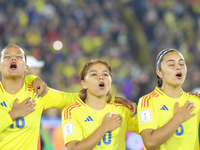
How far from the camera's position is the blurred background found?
8695 millimetres

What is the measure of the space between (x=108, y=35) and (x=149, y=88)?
233 cm

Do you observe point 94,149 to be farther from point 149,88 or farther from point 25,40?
point 25,40

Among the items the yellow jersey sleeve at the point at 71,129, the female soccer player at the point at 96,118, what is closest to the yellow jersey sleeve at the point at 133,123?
the female soccer player at the point at 96,118

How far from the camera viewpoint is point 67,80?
860 centimetres

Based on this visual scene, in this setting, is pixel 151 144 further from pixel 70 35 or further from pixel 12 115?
pixel 70 35

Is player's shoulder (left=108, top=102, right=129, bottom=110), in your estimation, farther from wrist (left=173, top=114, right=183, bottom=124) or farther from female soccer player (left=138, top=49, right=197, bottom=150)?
wrist (left=173, top=114, right=183, bottom=124)

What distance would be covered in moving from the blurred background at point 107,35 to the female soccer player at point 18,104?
5.15m

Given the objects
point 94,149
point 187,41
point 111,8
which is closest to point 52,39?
point 111,8

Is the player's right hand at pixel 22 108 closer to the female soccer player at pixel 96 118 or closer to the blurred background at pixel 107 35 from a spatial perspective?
the female soccer player at pixel 96 118

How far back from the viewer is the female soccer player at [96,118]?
260 centimetres

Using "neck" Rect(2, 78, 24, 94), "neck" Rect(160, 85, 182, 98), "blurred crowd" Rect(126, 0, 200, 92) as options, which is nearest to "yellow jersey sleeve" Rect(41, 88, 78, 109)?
"neck" Rect(2, 78, 24, 94)

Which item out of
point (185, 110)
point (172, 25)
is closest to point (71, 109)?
point (185, 110)

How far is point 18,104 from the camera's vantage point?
115 inches

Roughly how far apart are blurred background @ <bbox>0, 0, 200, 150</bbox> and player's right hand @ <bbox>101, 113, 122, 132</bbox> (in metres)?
5.45
